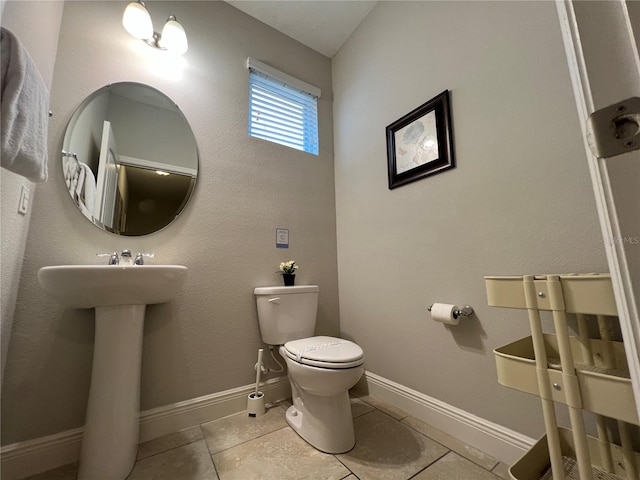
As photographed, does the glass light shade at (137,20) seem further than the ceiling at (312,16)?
No

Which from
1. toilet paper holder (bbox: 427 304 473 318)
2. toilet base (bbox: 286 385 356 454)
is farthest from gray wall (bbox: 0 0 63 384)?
toilet paper holder (bbox: 427 304 473 318)

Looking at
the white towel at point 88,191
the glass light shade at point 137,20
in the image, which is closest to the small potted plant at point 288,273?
the white towel at point 88,191

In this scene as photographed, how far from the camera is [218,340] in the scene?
4.90ft

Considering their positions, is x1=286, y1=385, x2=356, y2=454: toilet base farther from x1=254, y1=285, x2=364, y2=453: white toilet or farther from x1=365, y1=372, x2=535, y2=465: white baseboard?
x1=365, y1=372, x2=535, y2=465: white baseboard

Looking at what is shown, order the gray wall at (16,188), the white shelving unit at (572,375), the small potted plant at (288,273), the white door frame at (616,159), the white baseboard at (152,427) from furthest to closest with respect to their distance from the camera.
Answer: the small potted plant at (288,273)
the white baseboard at (152,427)
the gray wall at (16,188)
the white shelving unit at (572,375)
the white door frame at (616,159)

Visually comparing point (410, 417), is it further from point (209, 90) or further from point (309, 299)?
point (209, 90)

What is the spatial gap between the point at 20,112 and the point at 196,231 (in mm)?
867

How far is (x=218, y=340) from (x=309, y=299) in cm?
57

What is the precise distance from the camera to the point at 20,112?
0.69 metres

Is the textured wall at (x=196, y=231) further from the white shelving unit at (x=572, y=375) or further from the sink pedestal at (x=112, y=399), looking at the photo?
the white shelving unit at (x=572, y=375)

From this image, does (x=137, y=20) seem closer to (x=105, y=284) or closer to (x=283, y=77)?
(x=283, y=77)

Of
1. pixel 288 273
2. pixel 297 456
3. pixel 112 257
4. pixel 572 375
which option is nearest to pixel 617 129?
pixel 572 375

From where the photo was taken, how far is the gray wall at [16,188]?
3.01 ft

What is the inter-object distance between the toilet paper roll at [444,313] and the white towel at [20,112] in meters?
1.54
